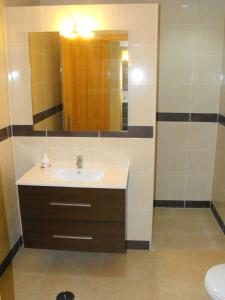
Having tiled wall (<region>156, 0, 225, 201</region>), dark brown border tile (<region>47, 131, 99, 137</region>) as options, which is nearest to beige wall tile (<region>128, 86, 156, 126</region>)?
dark brown border tile (<region>47, 131, 99, 137</region>)

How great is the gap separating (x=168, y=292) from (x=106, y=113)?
1438 mm

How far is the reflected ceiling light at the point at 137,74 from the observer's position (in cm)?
236

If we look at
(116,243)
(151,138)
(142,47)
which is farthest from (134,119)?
(116,243)

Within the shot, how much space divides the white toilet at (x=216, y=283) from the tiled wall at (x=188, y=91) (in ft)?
5.29

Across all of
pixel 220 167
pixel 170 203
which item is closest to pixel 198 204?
pixel 170 203

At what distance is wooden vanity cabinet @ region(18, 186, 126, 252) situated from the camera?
214cm

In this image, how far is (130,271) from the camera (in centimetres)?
246

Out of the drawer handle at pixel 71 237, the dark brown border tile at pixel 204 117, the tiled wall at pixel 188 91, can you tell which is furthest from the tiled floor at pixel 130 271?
the dark brown border tile at pixel 204 117

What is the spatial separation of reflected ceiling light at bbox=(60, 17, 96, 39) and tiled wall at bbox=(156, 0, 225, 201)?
1.01 metres

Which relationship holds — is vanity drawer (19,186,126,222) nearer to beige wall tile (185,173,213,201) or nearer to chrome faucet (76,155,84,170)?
chrome faucet (76,155,84,170)

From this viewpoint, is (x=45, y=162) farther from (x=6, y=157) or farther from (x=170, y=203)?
(x=170, y=203)

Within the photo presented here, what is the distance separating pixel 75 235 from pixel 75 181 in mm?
390

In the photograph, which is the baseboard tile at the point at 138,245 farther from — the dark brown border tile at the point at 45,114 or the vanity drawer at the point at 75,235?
the dark brown border tile at the point at 45,114

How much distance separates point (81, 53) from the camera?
243 centimetres
